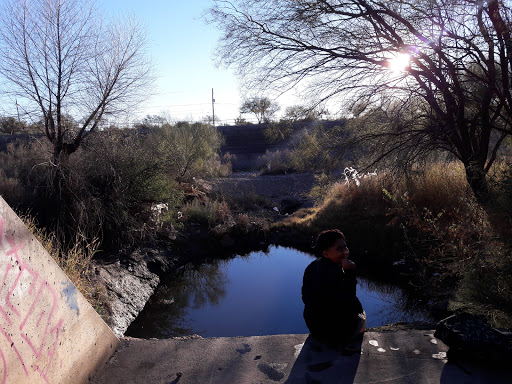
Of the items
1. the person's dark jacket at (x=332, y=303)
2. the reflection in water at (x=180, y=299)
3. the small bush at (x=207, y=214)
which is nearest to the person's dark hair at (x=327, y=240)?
the person's dark jacket at (x=332, y=303)

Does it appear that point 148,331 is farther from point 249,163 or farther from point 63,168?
point 249,163

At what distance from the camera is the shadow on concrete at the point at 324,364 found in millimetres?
3250

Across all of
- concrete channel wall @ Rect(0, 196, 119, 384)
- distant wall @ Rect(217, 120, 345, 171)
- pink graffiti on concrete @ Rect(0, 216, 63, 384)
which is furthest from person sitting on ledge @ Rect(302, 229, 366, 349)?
distant wall @ Rect(217, 120, 345, 171)

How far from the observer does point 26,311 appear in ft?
9.06

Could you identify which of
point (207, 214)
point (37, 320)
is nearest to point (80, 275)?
point (37, 320)

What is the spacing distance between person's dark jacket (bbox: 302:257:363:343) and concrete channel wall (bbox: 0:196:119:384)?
1.88 meters

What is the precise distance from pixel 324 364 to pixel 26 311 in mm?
2274

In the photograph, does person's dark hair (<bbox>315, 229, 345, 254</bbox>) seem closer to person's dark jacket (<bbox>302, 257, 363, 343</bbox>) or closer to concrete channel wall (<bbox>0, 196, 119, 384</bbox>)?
person's dark jacket (<bbox>302, 257, 363, 343</bbox>)

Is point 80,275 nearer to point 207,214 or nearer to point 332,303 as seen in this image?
point 332,303

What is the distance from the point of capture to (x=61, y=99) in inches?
390

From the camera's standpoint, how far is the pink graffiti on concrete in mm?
2609

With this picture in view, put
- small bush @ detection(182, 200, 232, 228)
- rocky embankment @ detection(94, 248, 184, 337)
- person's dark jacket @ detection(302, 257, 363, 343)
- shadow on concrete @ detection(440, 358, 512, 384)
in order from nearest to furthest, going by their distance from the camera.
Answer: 1. shadow on concrete @ detection(440, 358, 512, 384)
2. person's dark jacket @ detection(302, 257, 363, 343)
3. rocky embankment @ detection(94, 248, 184, 337)
4. small bush @ detection(182, 200, 232, 228)

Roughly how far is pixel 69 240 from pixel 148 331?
9.91 ft

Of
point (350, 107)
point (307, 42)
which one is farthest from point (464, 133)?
point (307, 42)
